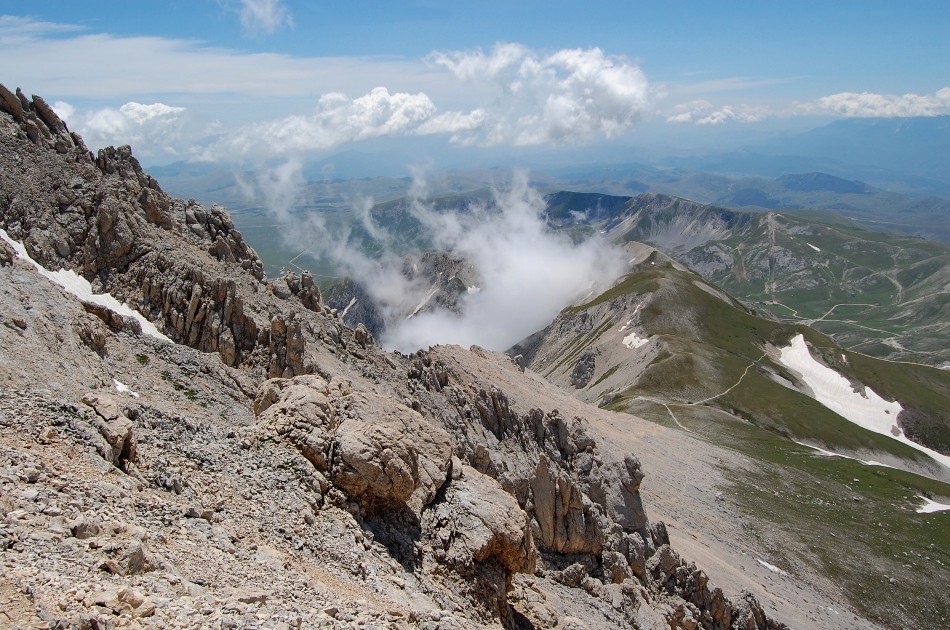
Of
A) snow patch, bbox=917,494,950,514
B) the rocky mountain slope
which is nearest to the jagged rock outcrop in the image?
the rocky mountain slope

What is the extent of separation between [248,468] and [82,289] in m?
36.3

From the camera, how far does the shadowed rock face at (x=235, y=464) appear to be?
15078 mm

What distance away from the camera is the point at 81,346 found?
33344mm

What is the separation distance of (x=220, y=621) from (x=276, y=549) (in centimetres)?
539

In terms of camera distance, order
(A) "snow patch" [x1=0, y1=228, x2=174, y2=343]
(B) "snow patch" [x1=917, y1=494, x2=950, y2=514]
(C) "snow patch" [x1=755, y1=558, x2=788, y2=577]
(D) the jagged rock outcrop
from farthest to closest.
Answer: (B) "snow patch" [x1=917, y1=494, x2=950, y2=514], (C) "snow patch" [x1=755, y1=558, x2=788, y2=577], (D) the jagged rock outcrop, (A) "snow patch" [x1=0, y1=228, x2=174, y2=343]

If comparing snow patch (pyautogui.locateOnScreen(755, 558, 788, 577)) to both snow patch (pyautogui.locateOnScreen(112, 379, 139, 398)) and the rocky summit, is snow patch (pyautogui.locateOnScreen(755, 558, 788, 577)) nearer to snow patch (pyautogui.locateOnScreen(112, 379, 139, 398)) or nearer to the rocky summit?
the rocky summit

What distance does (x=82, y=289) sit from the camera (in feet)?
157

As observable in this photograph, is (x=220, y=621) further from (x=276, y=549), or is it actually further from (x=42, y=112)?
(x=42, y=112)

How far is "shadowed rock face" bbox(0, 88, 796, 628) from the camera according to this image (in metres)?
15.1

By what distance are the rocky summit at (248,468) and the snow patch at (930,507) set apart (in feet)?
226

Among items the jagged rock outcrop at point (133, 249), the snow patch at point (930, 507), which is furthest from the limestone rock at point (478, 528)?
the snow patch at point (930, 507)

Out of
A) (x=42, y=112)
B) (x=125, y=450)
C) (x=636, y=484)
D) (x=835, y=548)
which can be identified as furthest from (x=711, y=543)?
(x=42, y=112)

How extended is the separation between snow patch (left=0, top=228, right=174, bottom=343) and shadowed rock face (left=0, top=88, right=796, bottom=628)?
0.81 meters

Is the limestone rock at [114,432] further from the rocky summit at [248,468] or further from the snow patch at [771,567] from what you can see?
the snow patch at [771,567]
